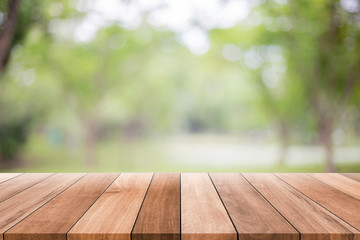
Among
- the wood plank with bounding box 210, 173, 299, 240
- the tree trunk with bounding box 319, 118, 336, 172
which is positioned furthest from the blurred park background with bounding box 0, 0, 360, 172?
the wood plank with bounding box 210, 173, 299, 240

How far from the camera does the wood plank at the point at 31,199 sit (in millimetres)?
937

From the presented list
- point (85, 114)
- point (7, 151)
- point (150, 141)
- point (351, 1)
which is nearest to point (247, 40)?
point (351, 1)

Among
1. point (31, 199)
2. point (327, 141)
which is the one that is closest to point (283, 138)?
point (327, 141)

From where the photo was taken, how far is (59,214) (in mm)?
966

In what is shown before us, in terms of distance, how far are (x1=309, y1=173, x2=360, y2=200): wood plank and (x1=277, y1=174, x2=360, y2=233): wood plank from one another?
0.10ft

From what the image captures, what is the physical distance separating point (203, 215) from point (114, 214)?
27 cm

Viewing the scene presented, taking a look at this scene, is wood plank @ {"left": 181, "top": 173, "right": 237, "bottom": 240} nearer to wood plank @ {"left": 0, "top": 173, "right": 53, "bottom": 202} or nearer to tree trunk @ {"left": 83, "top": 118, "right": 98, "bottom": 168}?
wood plank @ {"left": 0, "top": 173, "right": 53, "bottom": 202}

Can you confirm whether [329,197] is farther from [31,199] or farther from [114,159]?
[114,159]

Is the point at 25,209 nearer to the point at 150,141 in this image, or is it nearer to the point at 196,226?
the point at 196,226

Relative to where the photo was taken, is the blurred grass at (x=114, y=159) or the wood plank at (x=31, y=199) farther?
the blurred grass at (x=114, y=159)

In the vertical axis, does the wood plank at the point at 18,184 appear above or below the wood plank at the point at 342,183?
below

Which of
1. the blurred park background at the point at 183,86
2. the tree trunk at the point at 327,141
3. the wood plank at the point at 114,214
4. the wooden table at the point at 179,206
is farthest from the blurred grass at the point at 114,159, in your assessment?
the wood plank at the point at 114,214

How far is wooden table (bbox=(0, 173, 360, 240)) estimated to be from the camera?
0.83 metres

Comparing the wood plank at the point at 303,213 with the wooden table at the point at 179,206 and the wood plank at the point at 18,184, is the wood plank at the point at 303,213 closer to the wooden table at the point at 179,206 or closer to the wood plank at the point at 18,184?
the wooden table at the point at 179,206
